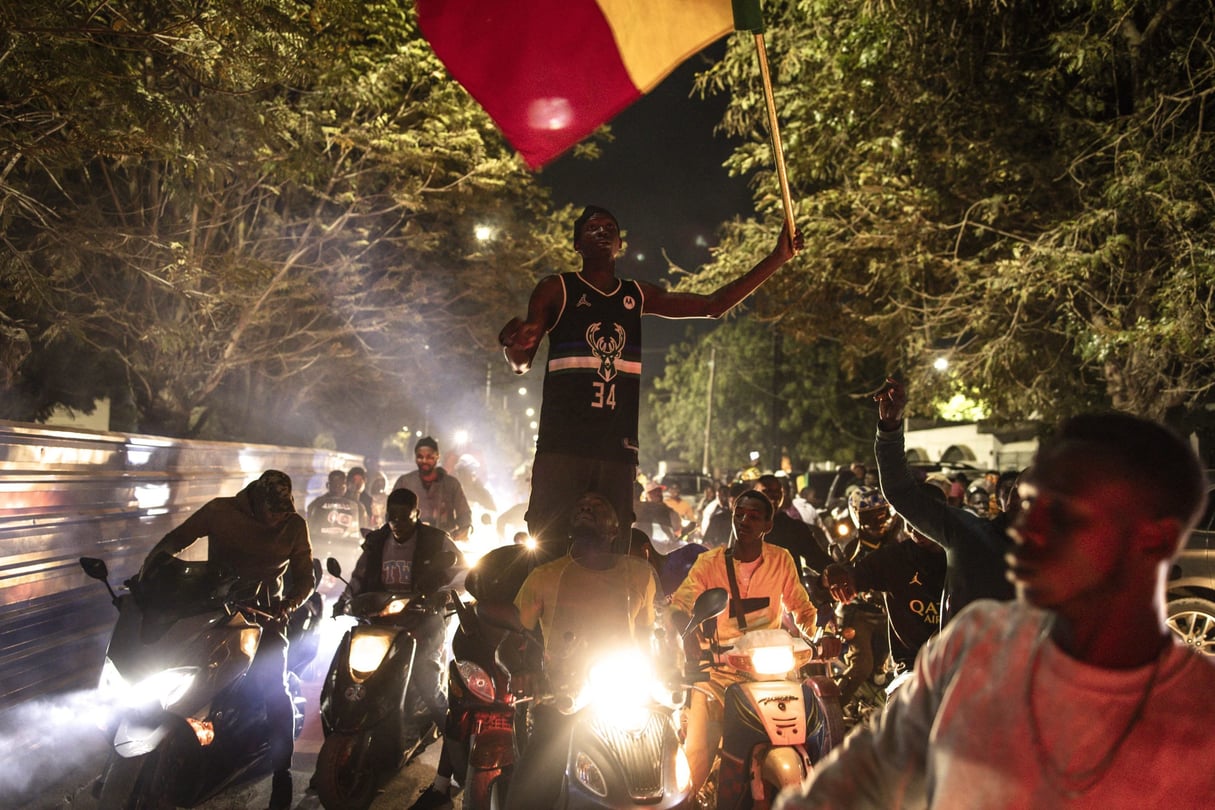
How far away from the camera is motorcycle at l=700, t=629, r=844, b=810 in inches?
170

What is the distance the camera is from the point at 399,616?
5.96 m

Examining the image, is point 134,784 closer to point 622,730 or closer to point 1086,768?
point 622,730

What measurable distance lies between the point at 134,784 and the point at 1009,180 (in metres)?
13.8

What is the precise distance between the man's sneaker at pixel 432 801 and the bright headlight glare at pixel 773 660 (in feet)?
7.79

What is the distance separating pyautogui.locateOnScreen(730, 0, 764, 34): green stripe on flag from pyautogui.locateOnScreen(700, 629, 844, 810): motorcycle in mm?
2857

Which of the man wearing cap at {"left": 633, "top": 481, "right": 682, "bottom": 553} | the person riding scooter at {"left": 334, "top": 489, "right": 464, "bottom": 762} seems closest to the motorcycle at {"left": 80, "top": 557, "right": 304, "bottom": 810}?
the person riding scooter at {"left": 334, "top": 489, "right": 464, "bottom": 762}

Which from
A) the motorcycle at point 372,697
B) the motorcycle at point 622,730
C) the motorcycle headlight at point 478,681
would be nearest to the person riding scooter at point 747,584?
the motorcycle at point 622,730

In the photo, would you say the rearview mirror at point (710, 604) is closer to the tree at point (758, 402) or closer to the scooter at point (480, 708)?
the scooter at point (480, 708)

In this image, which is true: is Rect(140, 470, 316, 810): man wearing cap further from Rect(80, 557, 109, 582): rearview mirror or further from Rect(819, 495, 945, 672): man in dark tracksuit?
Rect(819, 495, 945, 672): man in dark tracksuit

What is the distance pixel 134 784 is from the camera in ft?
14.6

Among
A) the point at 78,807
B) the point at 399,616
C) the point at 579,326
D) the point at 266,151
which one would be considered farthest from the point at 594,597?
the point at 266,151

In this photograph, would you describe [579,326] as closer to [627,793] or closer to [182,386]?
[627,793]

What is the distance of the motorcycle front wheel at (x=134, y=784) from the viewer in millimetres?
4402

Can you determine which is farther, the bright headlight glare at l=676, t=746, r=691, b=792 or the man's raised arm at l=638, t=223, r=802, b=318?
the man's raised arm at l=638, t=223, r=802, b=318
